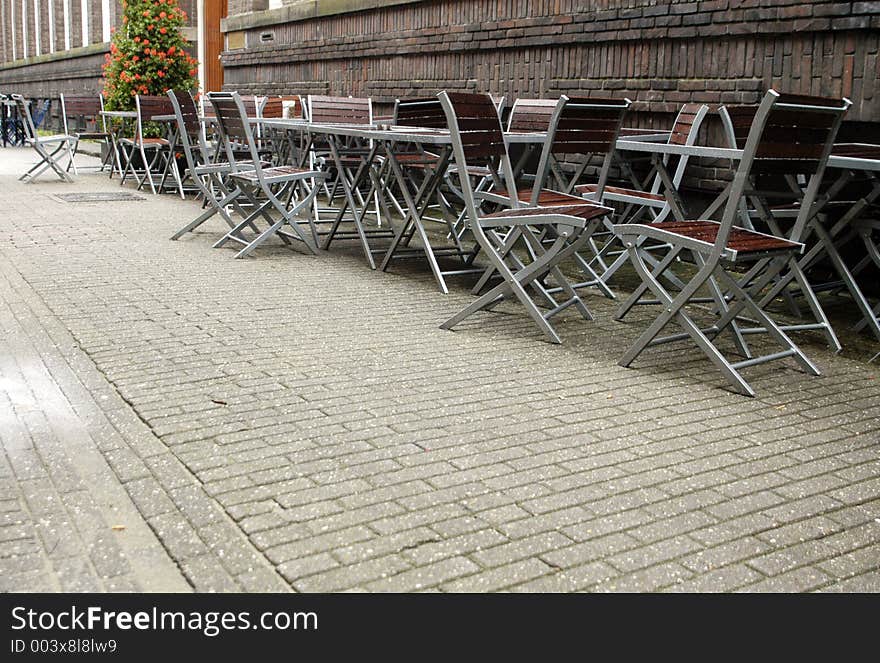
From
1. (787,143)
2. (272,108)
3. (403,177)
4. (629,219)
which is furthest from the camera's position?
(272,108)

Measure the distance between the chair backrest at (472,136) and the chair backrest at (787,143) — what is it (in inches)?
54.3

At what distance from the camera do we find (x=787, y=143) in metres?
4.55

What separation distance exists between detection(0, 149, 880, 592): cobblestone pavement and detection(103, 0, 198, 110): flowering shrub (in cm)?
948

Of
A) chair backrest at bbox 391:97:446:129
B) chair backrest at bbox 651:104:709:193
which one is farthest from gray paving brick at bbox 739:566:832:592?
chair backrest at bbox 651:104:709:193

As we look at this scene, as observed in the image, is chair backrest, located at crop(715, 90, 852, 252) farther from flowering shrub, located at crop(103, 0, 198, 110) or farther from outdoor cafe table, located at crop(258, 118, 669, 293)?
flowering shrub, located at crop(103, 0, 198, 110)

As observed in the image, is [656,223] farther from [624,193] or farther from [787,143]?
[624,193]

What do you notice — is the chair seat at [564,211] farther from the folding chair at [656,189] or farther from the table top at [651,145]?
the folding chair at [656,189]

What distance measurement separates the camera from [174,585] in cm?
256

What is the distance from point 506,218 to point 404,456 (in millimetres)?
2035

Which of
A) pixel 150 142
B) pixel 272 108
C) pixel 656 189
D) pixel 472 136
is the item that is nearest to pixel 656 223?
pixel 472 136

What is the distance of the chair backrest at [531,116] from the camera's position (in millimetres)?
7754
